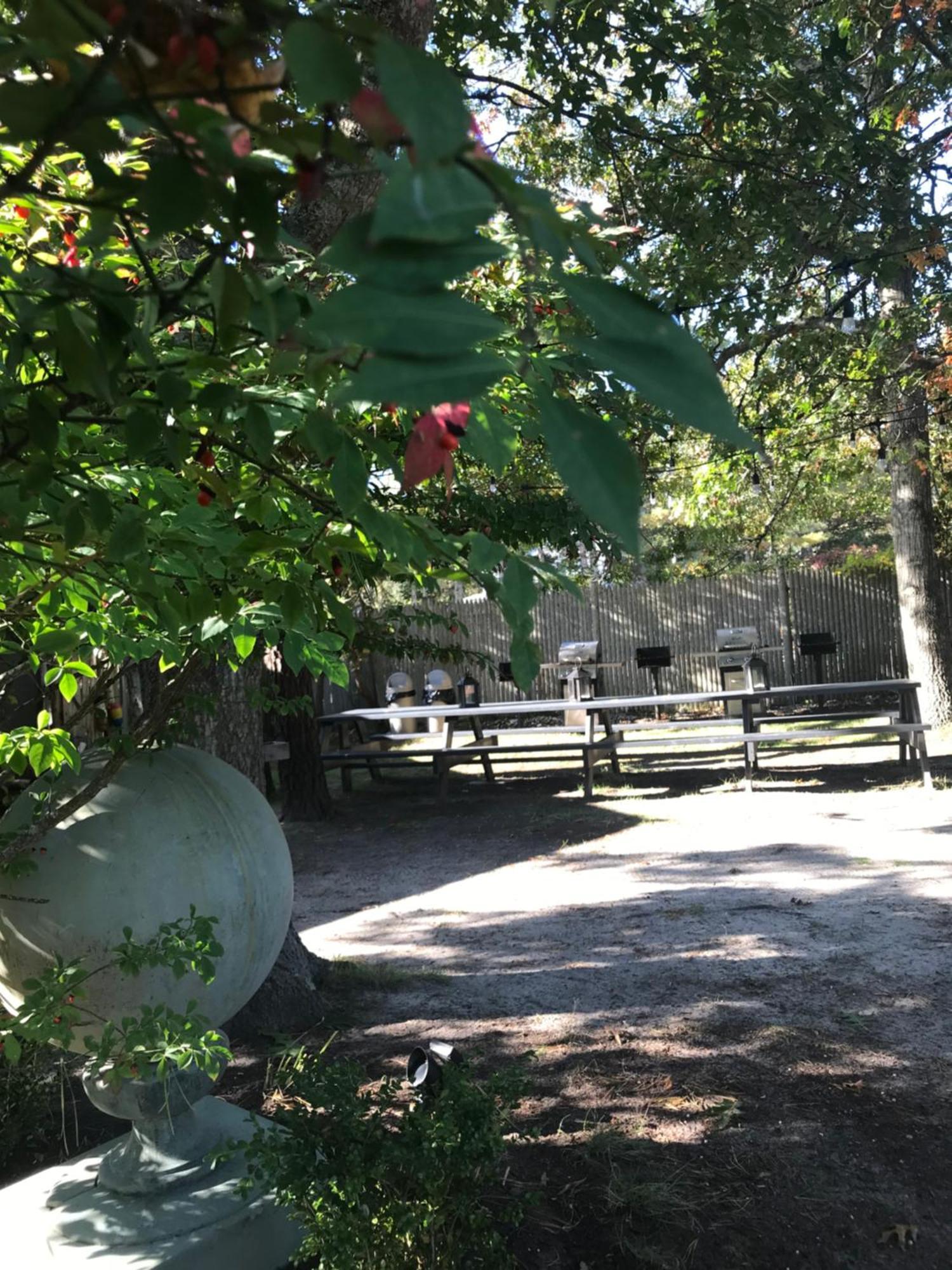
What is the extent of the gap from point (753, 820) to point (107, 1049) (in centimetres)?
714

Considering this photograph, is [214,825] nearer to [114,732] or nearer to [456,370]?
[114,732]

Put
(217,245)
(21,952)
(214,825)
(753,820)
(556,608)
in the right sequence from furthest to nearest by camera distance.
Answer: (556,608) < (753,820) < (214,825) < (21,952) < (217,245)

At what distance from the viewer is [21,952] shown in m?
2.97

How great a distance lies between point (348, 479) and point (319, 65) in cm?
61

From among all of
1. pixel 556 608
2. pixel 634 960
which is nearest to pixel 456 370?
pixel 634 960

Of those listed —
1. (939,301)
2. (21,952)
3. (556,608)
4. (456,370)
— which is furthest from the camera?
(556,608)

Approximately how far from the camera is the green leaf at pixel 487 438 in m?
1.27

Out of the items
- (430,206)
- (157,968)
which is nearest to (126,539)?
(430,206)

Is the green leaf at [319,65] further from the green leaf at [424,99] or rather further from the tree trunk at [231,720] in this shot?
the tree trunk at [231,720]

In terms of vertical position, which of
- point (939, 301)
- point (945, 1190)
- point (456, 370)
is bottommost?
point (945, 1190)

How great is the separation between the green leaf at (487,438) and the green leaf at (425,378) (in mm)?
740

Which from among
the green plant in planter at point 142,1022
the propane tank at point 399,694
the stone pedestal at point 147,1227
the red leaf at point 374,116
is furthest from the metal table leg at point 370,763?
the red leaf at point 374,116

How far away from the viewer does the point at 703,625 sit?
18.4 metres

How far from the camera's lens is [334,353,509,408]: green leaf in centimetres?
49
